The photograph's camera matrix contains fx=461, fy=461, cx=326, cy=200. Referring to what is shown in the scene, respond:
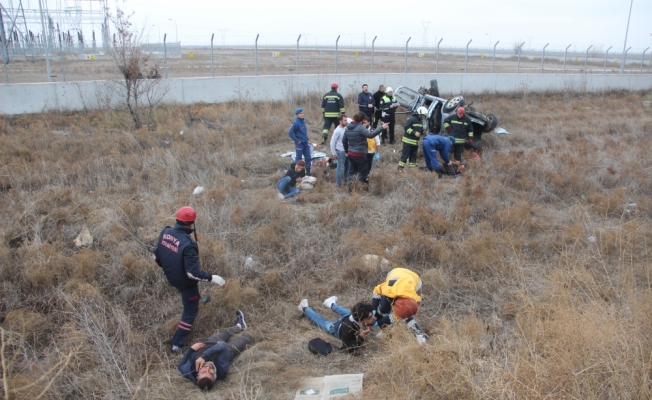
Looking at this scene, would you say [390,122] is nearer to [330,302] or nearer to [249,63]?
[330,302]

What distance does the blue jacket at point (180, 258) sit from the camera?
4.73 metres

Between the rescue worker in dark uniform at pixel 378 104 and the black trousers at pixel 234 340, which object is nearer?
the black trousers at pixel 234 340

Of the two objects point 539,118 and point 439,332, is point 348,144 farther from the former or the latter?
point 539,118

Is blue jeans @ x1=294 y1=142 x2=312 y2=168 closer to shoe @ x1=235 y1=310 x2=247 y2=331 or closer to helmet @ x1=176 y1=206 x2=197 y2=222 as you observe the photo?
shoe @ x1=235 y1=310 x2=247 y2=331

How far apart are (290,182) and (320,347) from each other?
4.54m

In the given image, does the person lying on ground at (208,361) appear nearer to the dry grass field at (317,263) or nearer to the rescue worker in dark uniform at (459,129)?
the dry grass field at (317,263)

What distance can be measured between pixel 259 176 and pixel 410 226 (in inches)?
160

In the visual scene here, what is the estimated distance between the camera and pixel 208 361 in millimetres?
4418

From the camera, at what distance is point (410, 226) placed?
711 cm

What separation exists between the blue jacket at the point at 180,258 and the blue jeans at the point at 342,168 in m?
4.70

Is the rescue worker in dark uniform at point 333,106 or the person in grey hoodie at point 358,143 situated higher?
the rescue worker in dark uniform at point 333,106

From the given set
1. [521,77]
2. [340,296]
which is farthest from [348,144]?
[521,77]

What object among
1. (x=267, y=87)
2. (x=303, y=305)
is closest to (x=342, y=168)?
(x=303, y=305)

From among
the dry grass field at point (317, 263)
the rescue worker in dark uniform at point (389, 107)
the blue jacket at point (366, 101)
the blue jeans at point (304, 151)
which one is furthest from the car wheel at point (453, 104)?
the blue jeans at point (304, 151)
